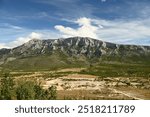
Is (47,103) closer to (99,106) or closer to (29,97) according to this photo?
(99,106)

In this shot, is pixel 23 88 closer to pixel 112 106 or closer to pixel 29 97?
pixel 29 97

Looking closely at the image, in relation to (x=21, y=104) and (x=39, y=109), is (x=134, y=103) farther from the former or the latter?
(x=21, y=104)

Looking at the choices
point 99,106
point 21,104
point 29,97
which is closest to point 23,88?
point 29,97

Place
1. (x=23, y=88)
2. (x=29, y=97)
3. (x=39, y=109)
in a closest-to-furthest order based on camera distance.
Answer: (x=39, y=109) → (x=29, y=97) → (x=23, y=88)

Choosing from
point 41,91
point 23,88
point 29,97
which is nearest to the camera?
point 29,97

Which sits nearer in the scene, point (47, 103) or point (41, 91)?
point (47, 103)

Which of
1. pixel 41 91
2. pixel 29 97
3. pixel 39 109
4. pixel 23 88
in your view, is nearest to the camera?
pixel 39 109

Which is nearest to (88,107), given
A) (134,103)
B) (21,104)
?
(134,103)

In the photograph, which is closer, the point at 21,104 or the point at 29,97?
the point at 21,104

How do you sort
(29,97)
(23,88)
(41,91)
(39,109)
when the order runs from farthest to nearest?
(41,91) < (23,88) < (29,97) < (39,109)
